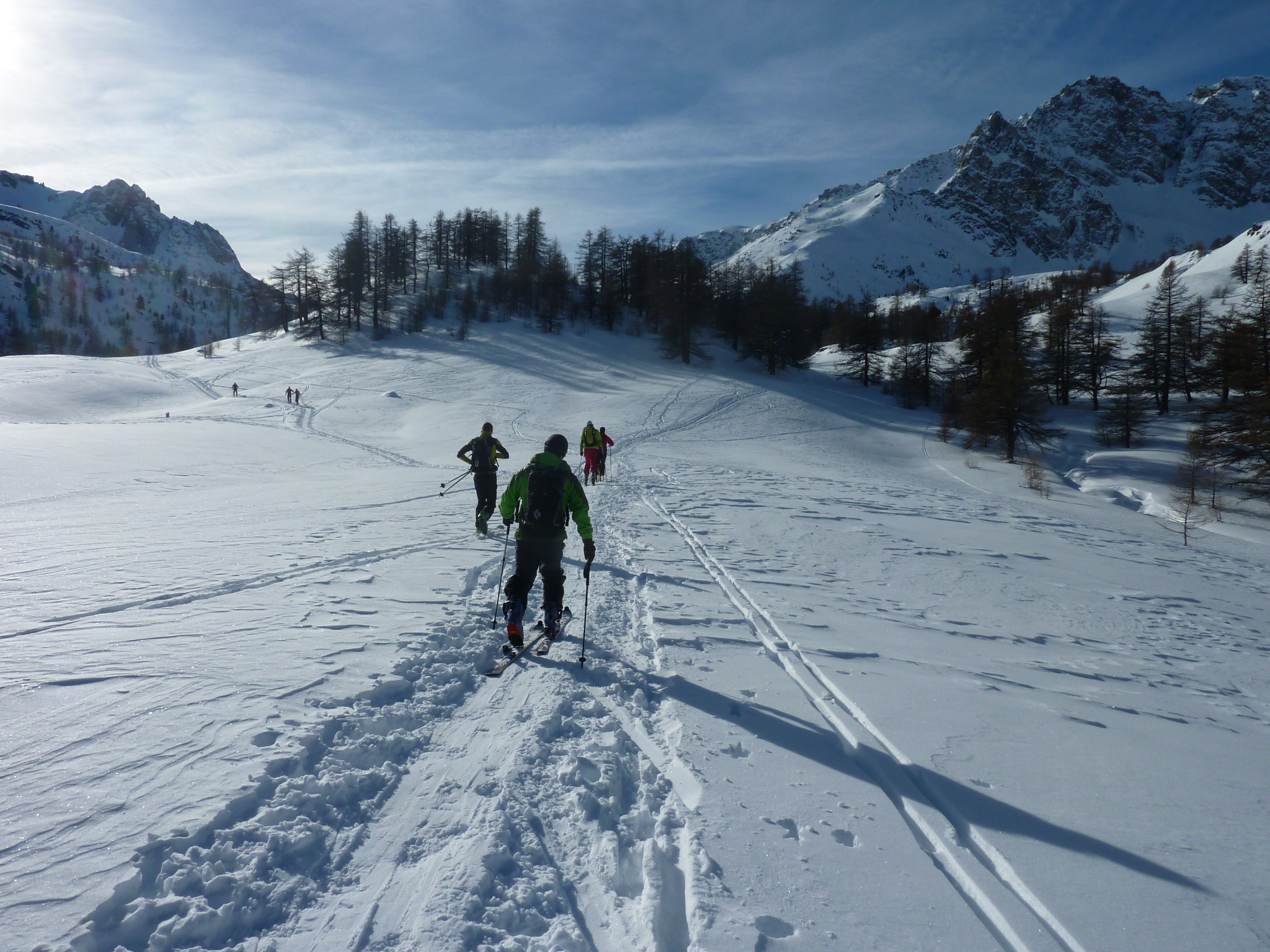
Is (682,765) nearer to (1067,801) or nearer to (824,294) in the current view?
(1067,801)


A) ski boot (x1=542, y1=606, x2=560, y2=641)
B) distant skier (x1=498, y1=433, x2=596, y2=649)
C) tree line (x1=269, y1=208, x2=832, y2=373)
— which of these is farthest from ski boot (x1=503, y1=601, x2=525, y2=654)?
tree line (x1=269, y1=208, x2=832, y2=373)

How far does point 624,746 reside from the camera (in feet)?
13.7

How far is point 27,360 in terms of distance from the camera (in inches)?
1658

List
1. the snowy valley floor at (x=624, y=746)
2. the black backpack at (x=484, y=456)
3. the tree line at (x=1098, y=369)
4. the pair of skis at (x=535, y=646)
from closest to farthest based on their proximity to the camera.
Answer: the snowy valley floor at (x=624, y=746)
the pair of skis at (x=535, y=646)
the black backpack at (x=484, y=456)
the tree line at (x=1098, y=369)

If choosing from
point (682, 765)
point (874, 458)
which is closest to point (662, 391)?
point (874, 458)

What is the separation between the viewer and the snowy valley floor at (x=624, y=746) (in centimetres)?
274

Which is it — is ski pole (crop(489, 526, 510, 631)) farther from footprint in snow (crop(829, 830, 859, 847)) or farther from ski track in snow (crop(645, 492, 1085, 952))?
footprint in snow (crop(829, 830, 859, 847))

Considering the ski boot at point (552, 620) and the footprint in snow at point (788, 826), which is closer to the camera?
the footprint in snow at point (788, 826)

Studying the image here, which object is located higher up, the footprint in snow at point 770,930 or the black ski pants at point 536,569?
the black ski pants at point 536,569

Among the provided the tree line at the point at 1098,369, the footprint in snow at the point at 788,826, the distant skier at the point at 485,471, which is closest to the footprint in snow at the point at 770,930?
the footprint in snow at the point at 788,826

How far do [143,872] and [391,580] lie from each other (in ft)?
15.9

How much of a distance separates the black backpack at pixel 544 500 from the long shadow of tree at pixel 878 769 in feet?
5.87

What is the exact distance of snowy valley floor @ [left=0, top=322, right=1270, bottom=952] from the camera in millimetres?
2744

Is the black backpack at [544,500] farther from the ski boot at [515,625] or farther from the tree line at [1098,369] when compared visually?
the tree line at [1098,369]
